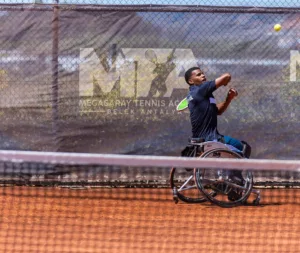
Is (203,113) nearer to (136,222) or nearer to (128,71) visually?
(128,71)

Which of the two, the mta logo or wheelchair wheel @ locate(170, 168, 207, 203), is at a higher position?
the mta logo

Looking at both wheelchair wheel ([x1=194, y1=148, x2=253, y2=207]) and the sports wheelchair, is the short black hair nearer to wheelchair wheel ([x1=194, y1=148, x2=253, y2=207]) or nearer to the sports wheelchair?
the sports wheelchair

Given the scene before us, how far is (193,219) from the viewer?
550cm

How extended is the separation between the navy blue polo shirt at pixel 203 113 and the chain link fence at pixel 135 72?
38.3 inches

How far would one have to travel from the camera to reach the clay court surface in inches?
173

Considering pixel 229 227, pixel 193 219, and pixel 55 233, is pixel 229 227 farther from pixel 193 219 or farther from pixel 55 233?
pixel 55 233

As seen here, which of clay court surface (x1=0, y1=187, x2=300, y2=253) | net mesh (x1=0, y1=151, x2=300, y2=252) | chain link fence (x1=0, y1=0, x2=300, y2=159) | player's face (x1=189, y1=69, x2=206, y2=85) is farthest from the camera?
chain link fence (x1=0, y1=0, x2=300, y2=159)

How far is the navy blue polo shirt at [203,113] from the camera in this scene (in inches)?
245

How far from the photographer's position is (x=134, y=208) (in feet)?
20.0

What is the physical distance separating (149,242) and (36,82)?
3.26 metres

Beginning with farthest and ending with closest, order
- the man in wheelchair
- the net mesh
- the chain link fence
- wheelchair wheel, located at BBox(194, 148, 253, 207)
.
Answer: the chain link fence < the man in wheelchair < wheelchair wheel, located at BBox(194, 148, 253, 207) < the net mesh

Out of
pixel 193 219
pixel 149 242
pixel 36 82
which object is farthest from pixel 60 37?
pixel 149 242

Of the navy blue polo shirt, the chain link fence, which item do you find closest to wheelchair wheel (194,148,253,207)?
the navy blue polo shirt

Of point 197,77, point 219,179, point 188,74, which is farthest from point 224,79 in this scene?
point 219,179
